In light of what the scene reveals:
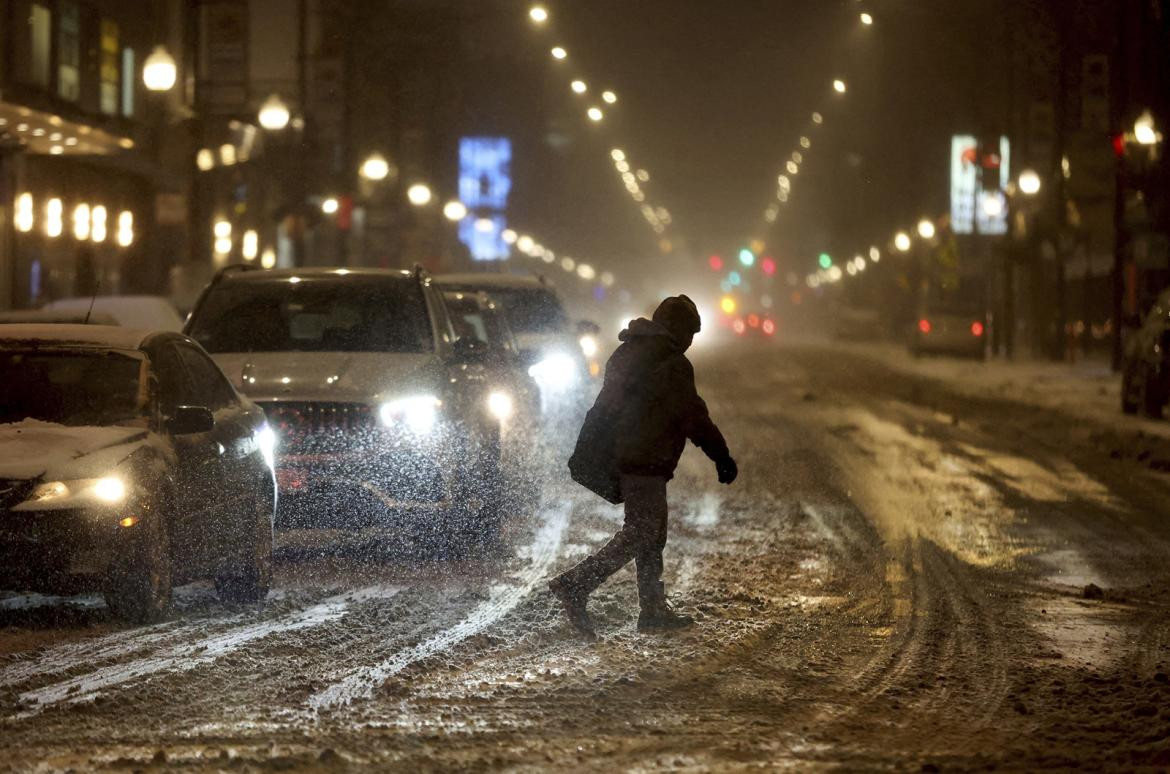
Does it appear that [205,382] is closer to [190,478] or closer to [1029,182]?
[190,478]

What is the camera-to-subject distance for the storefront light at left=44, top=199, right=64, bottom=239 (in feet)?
119

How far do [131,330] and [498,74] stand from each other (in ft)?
456

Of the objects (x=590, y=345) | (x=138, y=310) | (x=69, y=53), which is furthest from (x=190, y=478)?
(x=69, y=53)

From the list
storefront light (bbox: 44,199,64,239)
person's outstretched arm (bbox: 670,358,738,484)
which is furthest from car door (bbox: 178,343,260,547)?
storefront light (bbox: 44,199,64,239)

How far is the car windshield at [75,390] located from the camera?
9742 millimetres

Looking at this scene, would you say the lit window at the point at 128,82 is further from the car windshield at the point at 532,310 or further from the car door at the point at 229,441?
the car door at the point at 229,441

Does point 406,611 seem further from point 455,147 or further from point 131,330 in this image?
point 455,147

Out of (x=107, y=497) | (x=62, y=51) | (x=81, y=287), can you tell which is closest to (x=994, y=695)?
(x=107, y=497)

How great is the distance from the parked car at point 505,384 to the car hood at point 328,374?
1041 mm

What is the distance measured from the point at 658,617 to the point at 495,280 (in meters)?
11.7

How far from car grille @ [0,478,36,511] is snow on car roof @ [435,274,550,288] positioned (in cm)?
1167

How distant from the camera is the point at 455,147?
367 feet

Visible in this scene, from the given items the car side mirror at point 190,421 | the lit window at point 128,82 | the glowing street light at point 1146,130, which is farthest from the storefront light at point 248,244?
Result: the car side mirror at point 190,421

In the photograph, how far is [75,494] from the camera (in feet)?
28.8
